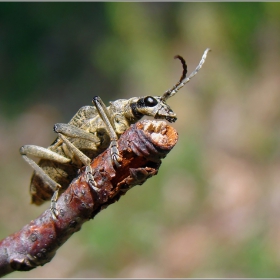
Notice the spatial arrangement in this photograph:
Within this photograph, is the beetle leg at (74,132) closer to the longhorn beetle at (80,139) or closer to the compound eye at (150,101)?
the longhorn beetle at (80,139)

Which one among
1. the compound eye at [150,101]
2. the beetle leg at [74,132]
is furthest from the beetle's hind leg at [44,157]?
the compound eye at [150,101]

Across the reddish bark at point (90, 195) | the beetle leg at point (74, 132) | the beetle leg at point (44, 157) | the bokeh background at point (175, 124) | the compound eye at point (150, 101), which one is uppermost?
the bokeh background at point (175, 124)

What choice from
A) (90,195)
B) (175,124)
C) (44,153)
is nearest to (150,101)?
(44,153)

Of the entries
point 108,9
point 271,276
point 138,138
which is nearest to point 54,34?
point 108,9

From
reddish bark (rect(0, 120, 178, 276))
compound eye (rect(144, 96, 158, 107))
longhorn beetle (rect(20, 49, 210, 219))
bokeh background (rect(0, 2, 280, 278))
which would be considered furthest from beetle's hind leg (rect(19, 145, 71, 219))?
bokeh background (rect(0, 2, 280, 278))

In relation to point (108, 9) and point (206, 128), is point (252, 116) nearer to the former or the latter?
point (206, 128)
